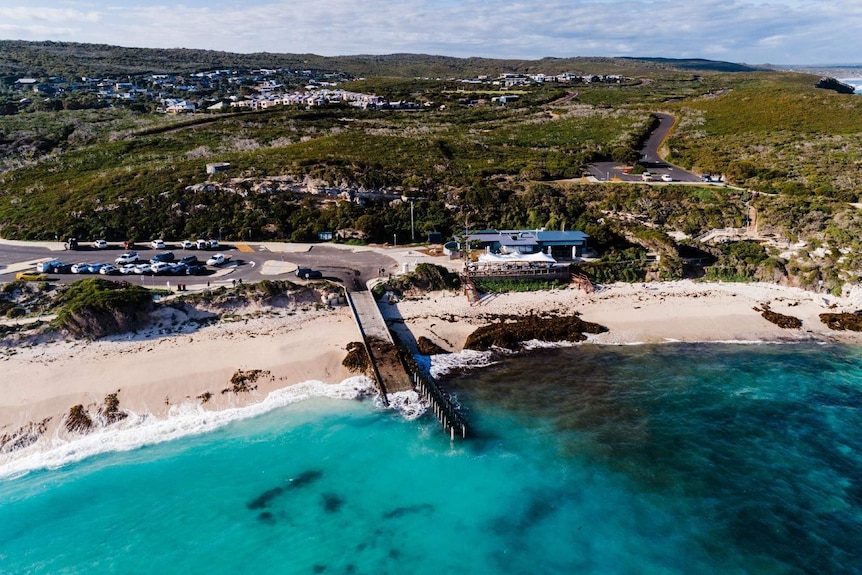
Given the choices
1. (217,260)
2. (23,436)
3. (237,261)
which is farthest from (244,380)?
(237,261)

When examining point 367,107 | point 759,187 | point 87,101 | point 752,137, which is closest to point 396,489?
point 759,187

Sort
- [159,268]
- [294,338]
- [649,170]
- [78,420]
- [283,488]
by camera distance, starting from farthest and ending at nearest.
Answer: [649,170], [159,268], [294,338], [78,420], [283,488]

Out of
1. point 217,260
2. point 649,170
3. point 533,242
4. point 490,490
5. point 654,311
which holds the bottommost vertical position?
point 490,490

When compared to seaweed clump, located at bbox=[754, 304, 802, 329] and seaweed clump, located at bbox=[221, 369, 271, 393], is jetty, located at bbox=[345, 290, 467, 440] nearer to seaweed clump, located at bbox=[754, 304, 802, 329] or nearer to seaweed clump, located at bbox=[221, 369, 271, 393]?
seaweed clump, located at bbox=[221, 369, 271, 393]

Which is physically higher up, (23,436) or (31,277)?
(31,277)

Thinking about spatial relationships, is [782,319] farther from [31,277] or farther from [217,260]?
[31,277]

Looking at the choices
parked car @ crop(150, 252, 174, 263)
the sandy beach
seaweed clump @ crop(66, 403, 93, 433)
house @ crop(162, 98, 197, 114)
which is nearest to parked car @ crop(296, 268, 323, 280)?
the sandy beach
